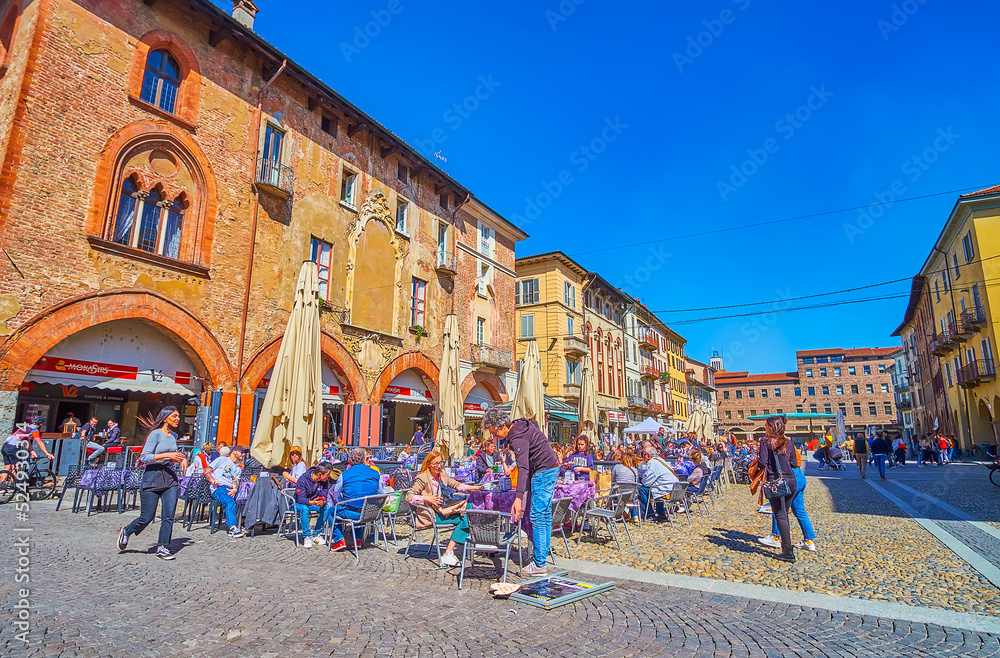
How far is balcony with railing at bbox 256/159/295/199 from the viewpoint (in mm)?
16141

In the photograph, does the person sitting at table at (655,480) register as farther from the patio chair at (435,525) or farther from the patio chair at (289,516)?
the patio chair at (289,516)

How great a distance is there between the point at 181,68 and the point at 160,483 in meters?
12.9

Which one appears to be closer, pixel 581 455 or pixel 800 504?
pixel 800 504

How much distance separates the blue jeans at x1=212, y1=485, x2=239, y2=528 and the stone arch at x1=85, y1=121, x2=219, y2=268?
26.0ft

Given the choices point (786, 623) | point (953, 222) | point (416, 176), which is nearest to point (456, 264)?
point (416, 176)

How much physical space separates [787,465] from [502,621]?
4341 millimetres

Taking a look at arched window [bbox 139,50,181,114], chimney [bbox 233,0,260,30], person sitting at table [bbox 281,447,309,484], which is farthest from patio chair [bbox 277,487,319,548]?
chimney [bbox 233,0,260,30]

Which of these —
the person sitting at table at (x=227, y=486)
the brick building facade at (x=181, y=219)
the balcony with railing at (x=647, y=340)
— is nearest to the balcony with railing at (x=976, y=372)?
the balcony with railing at (x=647, y=340)

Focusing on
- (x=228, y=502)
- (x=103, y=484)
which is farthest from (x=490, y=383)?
(x=228, y=502)

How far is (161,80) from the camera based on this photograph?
46.8 ft

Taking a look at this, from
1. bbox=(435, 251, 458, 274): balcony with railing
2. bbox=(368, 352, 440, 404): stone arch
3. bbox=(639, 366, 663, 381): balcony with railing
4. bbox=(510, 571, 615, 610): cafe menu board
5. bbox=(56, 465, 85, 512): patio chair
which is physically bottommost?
bbox=(510, 571, 615, 610): cafe menu board

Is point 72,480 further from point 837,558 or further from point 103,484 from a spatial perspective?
point 837,558

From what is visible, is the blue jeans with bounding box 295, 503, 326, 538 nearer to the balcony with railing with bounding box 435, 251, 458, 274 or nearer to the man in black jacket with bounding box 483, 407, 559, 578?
the man in black jacket with bounding box 483, 407, 559, 578

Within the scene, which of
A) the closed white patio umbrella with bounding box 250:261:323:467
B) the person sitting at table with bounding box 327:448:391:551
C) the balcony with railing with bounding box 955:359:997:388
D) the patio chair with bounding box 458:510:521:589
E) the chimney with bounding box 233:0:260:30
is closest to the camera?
the patio chair with bounding box 458:510:521:589
